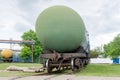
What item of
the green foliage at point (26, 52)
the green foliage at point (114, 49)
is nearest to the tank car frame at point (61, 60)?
the green foliage at point (114, 49)

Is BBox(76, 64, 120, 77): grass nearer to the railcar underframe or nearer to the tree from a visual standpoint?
the railcar underframe

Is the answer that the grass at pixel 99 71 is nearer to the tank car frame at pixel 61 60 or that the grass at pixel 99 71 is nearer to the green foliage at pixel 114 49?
the tank car frame at pixel 61 60

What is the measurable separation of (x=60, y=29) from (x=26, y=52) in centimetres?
4397

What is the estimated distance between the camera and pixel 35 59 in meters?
60.4

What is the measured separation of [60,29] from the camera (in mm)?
16953

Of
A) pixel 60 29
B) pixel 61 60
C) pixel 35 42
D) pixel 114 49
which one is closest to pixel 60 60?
pixel 61 60

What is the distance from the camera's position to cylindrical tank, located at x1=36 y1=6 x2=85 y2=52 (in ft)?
55.8

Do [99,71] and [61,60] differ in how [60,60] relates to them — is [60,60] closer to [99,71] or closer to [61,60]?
[61,60]

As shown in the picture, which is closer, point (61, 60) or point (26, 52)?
point (61, 60)

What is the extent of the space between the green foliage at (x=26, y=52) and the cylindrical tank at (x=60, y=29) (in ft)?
140

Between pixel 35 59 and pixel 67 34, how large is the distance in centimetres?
4397

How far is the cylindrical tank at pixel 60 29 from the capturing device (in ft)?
55.8

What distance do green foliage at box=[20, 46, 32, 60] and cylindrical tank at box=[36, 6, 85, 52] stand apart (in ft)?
140

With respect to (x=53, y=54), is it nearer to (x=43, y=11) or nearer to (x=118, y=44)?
(x=43, y=11)
